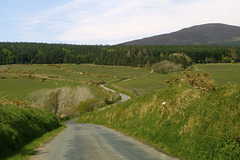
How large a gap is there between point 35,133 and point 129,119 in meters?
8.45

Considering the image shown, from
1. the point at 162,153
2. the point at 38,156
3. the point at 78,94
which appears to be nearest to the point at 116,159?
the point at 162,153

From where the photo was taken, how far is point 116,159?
10.3 meters

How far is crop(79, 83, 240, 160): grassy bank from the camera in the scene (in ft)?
33.0

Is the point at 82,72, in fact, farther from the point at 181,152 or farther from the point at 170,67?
the point at 181,152

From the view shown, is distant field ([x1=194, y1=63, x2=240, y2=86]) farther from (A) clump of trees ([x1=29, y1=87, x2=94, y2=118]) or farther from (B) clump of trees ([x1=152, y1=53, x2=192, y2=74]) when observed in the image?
(A) clump of trees ([x1=29, y1=87, x2=94, y2=118])

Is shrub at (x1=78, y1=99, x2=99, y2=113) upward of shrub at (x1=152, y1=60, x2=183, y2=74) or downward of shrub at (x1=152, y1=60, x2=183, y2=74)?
downward

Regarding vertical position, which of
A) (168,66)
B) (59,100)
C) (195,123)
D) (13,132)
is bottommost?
(59,100)

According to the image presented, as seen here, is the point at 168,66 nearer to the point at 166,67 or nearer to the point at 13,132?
the point at 166,67

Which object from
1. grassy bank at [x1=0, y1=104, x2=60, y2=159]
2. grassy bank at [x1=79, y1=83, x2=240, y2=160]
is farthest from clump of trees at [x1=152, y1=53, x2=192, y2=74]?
grassy bank at [x1=0, y1=104, x2=60, y2=159]

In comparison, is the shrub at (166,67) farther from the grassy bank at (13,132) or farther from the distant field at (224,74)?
the grassy bank at (13,132)

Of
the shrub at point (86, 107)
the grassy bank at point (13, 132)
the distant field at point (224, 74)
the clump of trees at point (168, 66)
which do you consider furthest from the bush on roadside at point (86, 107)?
the clump of trees at point (168, 66)

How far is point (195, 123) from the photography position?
1262 centimetres

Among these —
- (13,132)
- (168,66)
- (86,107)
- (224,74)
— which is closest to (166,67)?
(168,66)

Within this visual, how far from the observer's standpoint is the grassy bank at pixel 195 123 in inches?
396
